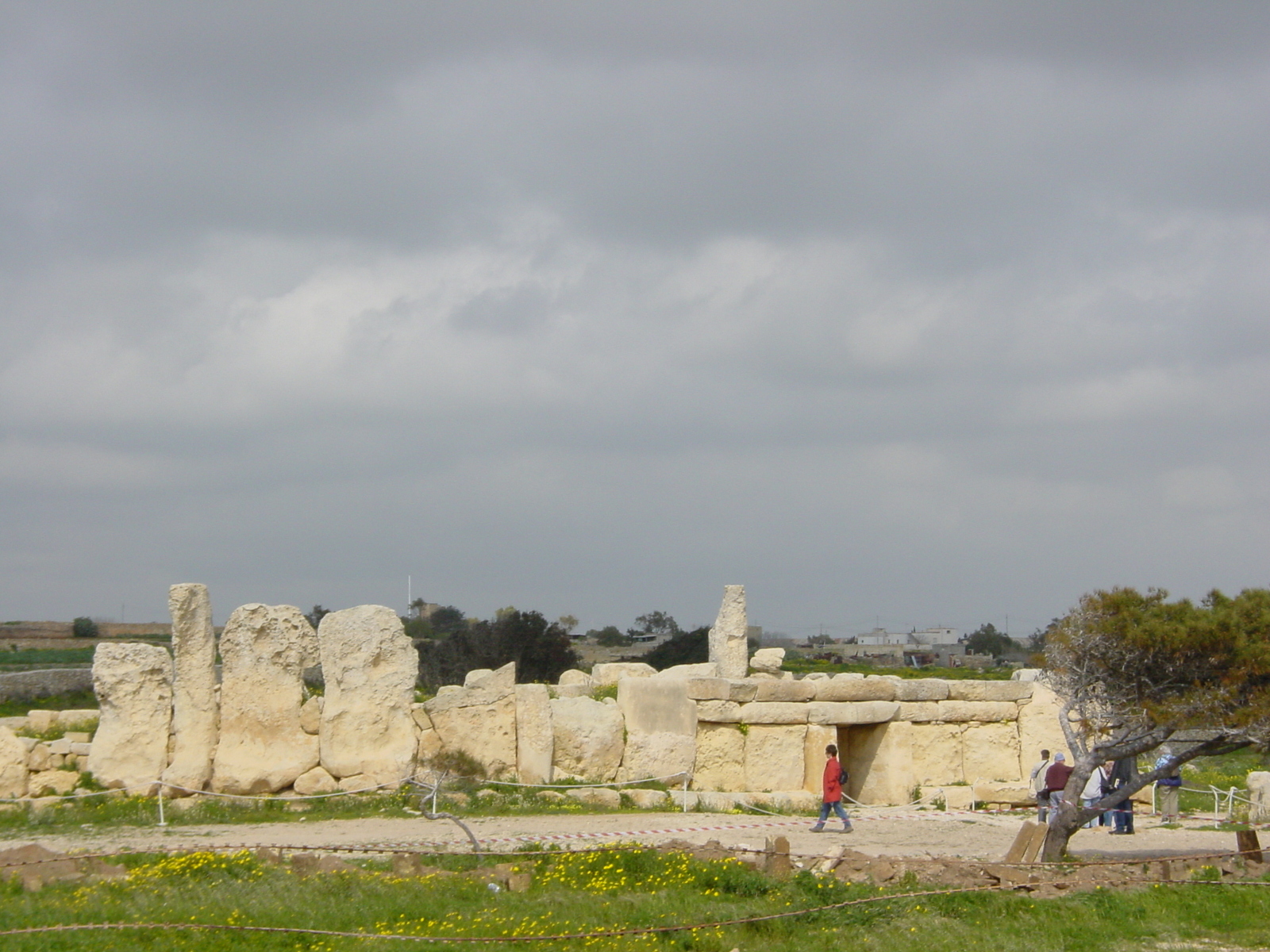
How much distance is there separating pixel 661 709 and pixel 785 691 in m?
1.81

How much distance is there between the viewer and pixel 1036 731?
1880cm

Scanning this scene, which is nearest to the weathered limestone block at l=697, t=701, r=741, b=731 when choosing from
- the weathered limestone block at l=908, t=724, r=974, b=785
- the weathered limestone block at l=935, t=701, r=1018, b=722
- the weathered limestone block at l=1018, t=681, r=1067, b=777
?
the weathered limestone block at l=908, t=724, r=974, b=785

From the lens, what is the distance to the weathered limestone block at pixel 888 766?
59.1 ft

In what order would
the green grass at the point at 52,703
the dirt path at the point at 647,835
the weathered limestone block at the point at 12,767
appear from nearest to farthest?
the dirt path at the point at 647,835 < the weathered limestone block at the point at 12,767 < the green grass at the point at 52,703

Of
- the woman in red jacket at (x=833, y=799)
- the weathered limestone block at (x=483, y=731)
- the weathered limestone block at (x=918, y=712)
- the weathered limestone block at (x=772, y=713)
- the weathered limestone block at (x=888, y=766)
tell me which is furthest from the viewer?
the weathered limestone block at (x=918, y=712)

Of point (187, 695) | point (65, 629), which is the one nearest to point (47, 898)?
point (187, 695)

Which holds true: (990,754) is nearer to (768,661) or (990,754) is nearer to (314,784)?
(768,661)

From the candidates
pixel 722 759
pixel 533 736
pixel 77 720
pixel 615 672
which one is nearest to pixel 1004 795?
pixel 722 759

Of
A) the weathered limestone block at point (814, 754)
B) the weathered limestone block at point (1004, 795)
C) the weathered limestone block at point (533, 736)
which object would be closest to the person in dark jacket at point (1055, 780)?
the weathered limestone block at point (1004, 795)

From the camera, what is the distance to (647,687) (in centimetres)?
1734

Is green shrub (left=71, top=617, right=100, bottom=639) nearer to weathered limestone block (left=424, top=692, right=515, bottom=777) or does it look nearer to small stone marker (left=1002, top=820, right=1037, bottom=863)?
weathered limestone block (left=424, top=692, right=515, bottom=777)

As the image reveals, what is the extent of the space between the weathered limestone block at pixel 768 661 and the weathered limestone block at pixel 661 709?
130 inches

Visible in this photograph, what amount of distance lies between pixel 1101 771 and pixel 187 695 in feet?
39.8

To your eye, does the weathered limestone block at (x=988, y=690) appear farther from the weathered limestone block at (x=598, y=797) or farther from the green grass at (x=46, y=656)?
the green grass at (x=46, y=656)
